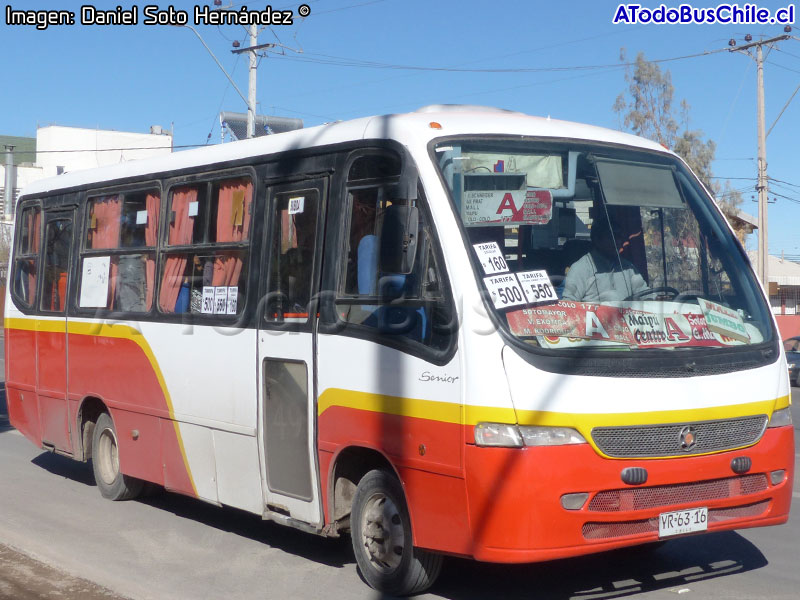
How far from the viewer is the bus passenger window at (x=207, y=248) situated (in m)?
7.78

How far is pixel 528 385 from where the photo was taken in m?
5.48

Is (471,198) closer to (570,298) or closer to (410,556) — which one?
(570,298)

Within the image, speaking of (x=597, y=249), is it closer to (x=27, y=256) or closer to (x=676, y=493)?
(x=676, y=493)

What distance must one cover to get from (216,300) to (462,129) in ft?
8.71

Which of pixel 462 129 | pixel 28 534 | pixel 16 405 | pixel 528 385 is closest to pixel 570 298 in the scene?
pixel 528 385

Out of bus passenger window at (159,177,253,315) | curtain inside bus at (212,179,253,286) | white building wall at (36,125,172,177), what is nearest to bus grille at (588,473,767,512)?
bus passenger window at (159,177,253,315)

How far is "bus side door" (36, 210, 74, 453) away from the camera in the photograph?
33.8 ft

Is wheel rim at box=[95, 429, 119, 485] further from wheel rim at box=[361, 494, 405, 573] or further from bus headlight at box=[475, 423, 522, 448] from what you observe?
bus headlight at box=[475, 423, 522, 448]

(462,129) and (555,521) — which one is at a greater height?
(462,129)

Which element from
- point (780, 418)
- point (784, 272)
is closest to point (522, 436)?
point (780, 418)

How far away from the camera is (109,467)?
9906 millimetres

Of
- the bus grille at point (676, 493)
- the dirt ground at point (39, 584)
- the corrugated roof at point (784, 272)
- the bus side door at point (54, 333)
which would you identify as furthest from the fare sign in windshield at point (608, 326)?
the corrugated roof at point (784, 272)

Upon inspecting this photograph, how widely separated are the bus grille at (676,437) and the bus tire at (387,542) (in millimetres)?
1316

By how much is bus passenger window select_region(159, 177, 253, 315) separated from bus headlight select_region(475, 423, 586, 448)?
2802 mm
